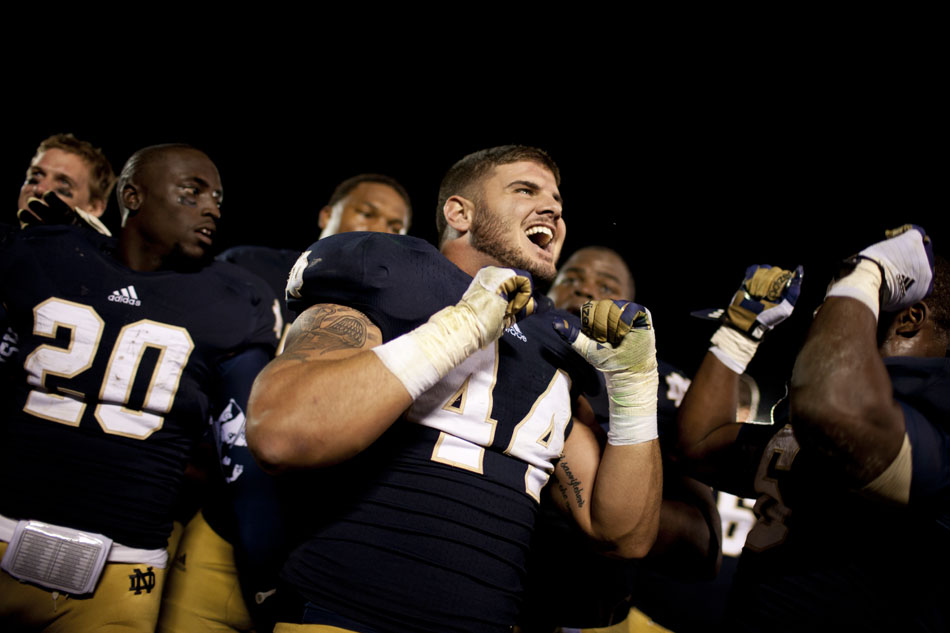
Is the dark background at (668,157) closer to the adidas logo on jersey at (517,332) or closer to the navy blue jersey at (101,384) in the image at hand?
the adidas logo on jersey at (517,332)

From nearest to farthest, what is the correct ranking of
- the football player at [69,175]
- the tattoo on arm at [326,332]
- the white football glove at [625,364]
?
the tattoo on arm at [326,332]
the white football glove at [625,364]
the football player at [69,175]

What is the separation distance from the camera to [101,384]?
1936mm

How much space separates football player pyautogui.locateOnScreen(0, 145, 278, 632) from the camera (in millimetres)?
1729

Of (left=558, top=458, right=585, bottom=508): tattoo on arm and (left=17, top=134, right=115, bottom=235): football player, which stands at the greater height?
(left=17, top=134, right=115, bottom=235): football player

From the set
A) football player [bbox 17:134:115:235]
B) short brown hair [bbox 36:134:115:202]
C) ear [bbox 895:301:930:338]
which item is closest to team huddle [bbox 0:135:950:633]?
ear [bbox 895:301:930:338]

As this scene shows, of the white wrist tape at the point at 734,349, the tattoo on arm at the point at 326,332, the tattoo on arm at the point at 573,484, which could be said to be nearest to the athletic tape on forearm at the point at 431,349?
the tattoo on arm at the point at 326,332

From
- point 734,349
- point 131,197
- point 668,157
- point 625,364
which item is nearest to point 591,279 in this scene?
point 668,157

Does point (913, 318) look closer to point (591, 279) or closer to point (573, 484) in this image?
point (573, 484)

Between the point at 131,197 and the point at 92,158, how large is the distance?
134 centimetres

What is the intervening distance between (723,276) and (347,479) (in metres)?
4.33

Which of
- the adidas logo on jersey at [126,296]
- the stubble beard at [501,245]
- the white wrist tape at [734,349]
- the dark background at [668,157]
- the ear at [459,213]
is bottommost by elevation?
the adidas logo on jersey at [126,296]

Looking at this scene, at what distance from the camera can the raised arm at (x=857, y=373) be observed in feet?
4.27

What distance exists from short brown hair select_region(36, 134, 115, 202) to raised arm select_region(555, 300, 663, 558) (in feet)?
11.0

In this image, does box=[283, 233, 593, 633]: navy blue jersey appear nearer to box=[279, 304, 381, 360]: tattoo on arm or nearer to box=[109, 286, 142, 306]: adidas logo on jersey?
box=[279, 304, 381, 360]: tattoo on arm
